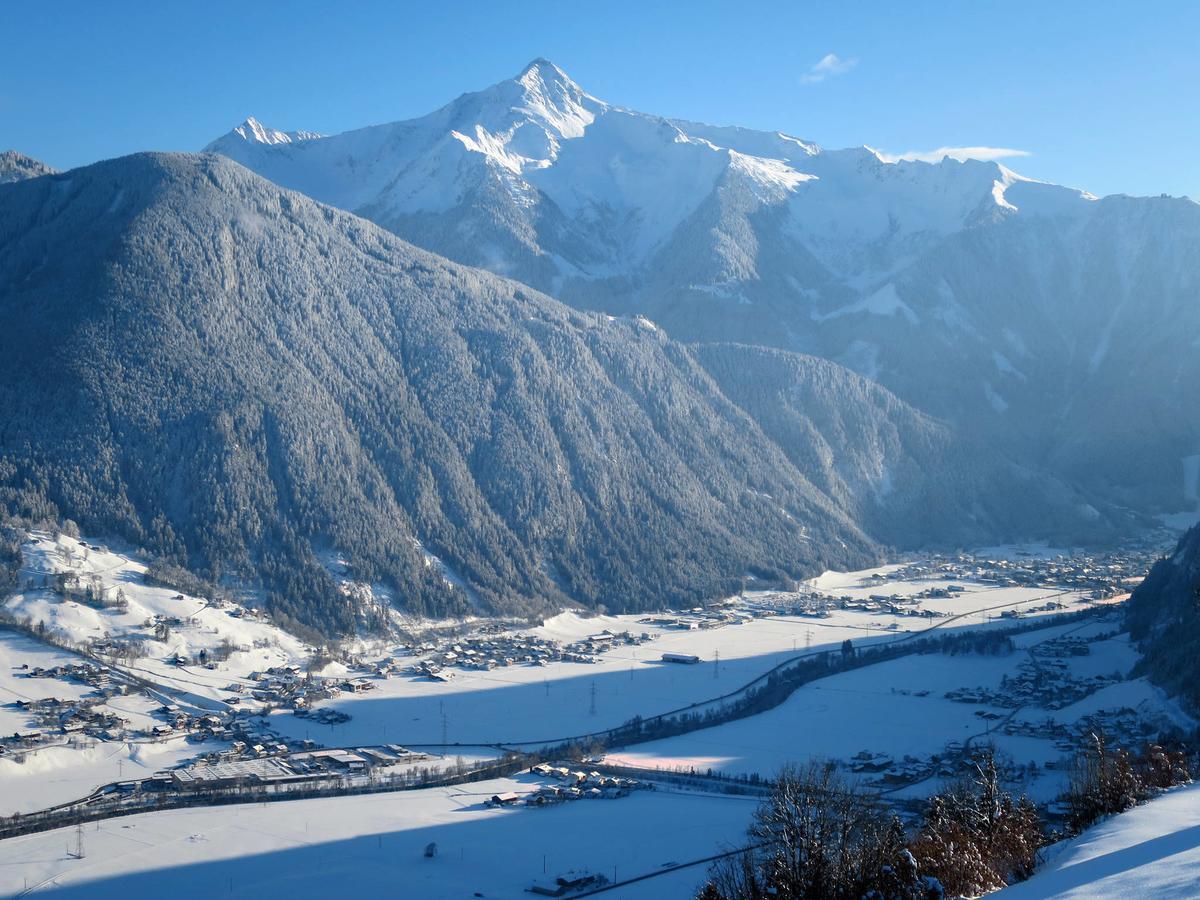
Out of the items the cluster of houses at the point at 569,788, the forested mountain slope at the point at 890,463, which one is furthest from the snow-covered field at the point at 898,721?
the forested mountain slope at the point at 890,463

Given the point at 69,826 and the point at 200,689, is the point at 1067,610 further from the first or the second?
the point at 69,826

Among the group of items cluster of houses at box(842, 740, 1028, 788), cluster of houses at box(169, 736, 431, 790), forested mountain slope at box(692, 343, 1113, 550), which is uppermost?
forested mountain slope at box(692, 343, 1113, 550)

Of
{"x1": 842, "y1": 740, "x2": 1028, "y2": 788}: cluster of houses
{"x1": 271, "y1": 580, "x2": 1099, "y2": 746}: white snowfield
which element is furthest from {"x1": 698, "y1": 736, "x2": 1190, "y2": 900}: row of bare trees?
{"x1": 271, "y1": 580, "x2": 1099, "y2": 746}: white snowfield

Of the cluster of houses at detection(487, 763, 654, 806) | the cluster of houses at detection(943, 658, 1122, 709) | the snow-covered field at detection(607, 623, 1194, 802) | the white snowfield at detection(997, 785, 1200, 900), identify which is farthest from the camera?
the cluster of houses at detection(943, 658, 1122, 709)

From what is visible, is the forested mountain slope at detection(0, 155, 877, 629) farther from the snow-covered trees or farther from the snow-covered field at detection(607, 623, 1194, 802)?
the snow-covered trees

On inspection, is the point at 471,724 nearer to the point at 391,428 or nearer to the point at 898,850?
the point at 898,850

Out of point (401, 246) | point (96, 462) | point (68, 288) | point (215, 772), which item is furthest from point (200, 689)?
point (401, 246)

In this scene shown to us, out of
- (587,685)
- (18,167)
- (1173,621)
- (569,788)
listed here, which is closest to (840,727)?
(587,685)
